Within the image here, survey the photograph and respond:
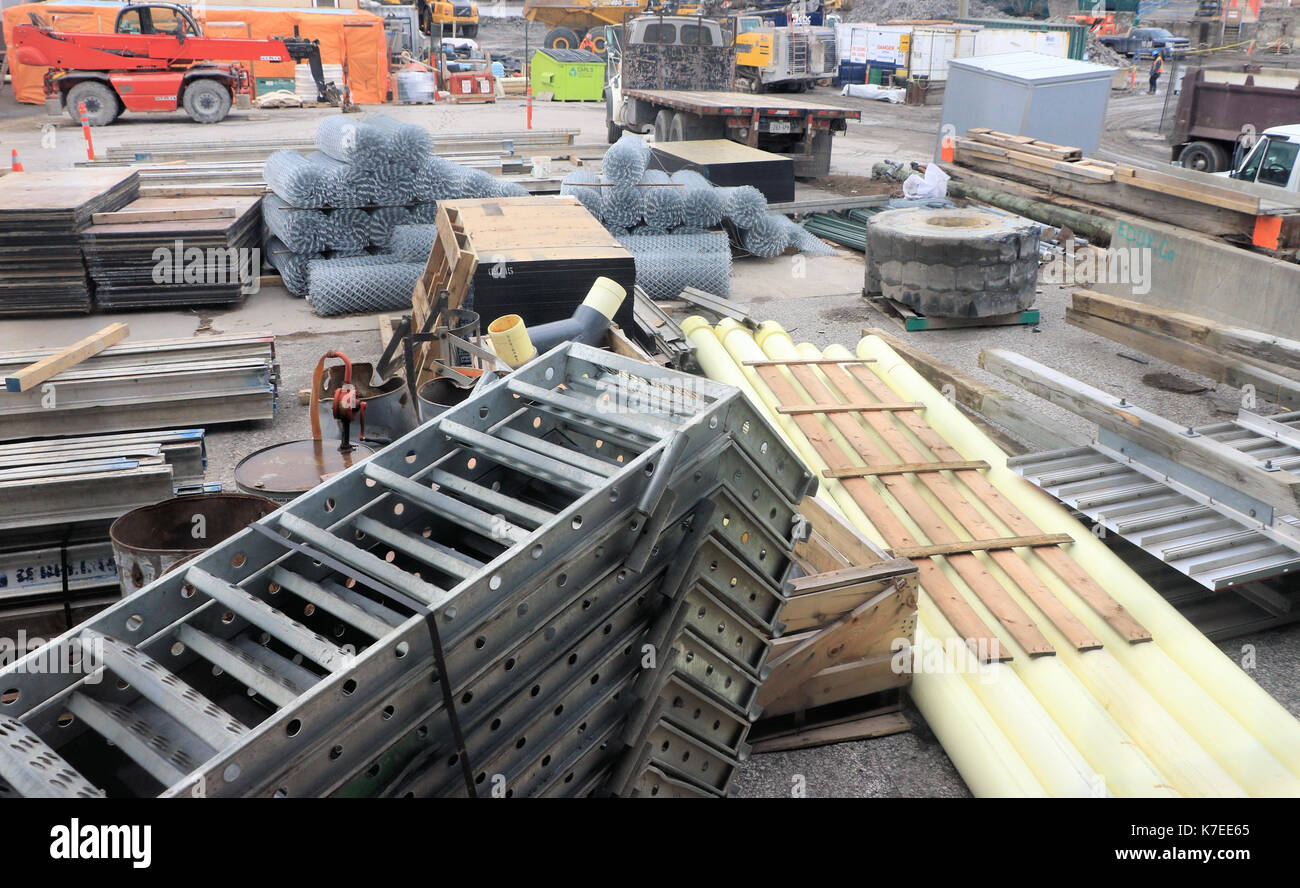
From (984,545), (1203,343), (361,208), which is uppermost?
(361,208)

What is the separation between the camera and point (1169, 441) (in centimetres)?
532

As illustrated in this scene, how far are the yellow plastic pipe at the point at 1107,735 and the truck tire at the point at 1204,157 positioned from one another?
1582 centimetres

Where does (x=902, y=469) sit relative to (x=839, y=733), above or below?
above

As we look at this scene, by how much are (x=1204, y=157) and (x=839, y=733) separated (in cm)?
1665

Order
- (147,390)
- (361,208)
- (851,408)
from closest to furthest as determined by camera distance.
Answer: (851,408)
(147,390)
(361,208)

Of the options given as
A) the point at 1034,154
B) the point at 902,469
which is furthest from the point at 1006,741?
the point at 1034,154

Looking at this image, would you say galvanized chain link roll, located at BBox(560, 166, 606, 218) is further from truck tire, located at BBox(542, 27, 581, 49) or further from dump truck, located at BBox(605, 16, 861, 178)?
truck tire, located at BBox(542, 27, 581, 49)

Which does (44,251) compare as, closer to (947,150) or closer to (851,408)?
(851,408)

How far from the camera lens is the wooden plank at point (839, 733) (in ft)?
13.9

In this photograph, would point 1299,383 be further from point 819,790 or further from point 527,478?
point 527,478

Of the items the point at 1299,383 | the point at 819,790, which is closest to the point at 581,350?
the point at 819,790

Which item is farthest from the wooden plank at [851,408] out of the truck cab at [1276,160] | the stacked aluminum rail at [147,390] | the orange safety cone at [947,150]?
the orange safety cone at [947,150]

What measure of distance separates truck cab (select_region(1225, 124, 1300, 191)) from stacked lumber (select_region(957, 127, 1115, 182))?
2.05 meters
